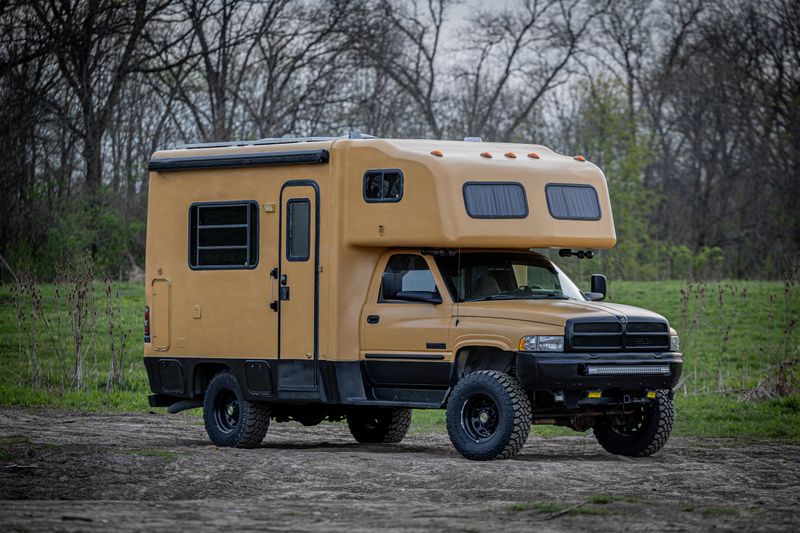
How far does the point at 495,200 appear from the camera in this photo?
13453 mm

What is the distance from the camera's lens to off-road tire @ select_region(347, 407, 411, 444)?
1585cm

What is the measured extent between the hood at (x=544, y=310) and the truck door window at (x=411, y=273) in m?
0.48

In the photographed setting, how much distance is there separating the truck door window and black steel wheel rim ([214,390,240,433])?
7.45ft

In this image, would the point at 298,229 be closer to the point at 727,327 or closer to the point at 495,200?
the point at 495,200

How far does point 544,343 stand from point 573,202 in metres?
1.83

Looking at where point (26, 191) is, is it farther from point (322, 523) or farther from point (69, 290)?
point (322, 523)

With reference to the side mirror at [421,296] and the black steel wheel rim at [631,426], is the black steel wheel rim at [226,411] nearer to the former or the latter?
the side mirror at [421,296]

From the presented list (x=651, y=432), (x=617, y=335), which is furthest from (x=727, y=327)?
(x=617, y=335)

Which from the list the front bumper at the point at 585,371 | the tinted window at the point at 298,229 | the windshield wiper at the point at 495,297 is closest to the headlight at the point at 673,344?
the front bumper at the point at 585,371

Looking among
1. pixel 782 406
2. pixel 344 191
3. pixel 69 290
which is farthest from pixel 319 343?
pixel 69 290

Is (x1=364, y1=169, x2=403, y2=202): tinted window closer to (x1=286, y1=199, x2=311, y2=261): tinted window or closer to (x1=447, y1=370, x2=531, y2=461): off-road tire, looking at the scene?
(x1=286, y1=199, x2=311, y2=261): tinted window

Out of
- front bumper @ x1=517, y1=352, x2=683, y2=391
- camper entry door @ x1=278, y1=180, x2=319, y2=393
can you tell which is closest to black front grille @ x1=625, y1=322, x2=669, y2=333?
front bumper @ x1=517, y1=352, x2=683, y2=391

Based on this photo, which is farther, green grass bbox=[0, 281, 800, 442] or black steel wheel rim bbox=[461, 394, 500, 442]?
green grass bbox=[0, 281, 800, 442]

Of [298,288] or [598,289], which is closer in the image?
[298,288]
